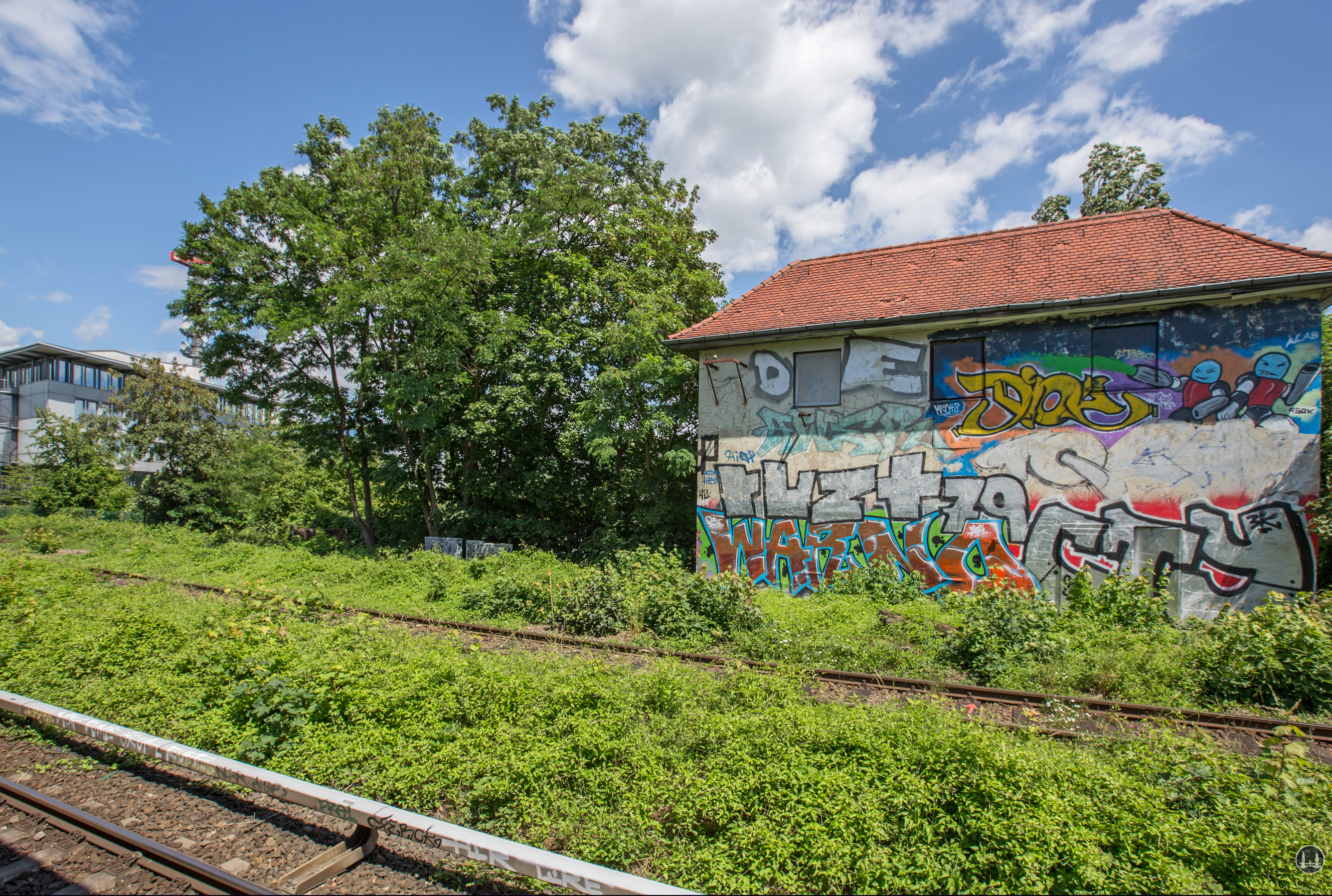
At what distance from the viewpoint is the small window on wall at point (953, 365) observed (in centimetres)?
1147

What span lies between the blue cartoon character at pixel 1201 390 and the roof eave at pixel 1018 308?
118cm

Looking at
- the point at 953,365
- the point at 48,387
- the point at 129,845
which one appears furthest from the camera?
the point at 48,387

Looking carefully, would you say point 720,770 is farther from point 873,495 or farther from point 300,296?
point 300,296

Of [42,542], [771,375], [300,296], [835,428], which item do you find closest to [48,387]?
[42,542]

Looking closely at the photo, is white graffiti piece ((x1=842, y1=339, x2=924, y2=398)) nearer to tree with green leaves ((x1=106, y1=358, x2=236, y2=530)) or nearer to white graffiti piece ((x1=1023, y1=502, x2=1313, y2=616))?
white graffiti piece ((x1=1023, y1=502, x2=1313, y2=616))

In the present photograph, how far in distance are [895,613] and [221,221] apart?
67.5 feet

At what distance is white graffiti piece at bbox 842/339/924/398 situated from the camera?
11.9 metres

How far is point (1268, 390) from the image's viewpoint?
9727 mm

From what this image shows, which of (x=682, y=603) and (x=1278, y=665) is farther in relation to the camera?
(x=682, y=603)

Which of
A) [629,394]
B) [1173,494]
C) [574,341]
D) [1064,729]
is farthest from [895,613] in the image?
[574,341]

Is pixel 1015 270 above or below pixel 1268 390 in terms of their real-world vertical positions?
above

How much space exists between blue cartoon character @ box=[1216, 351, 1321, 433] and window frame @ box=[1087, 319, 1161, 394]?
3.48 ft

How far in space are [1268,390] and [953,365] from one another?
4522mm

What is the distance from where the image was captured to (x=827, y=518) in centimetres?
1232
